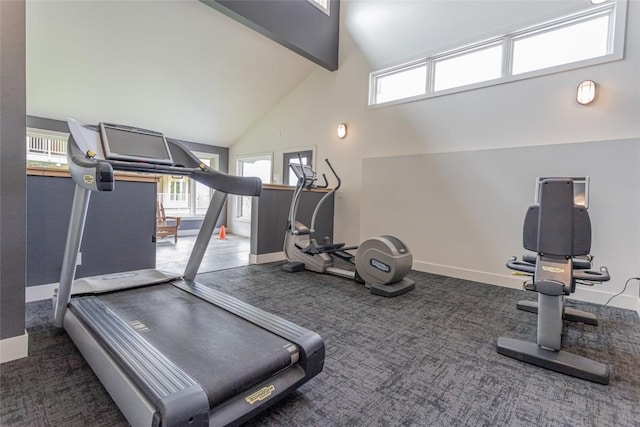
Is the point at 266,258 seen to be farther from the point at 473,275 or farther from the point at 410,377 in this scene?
the point at 410,377

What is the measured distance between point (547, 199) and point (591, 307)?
6.40 ft

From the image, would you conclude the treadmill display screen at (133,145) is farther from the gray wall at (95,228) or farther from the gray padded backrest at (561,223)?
the gray padded backrest at (561,223)

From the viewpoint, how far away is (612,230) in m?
3.03

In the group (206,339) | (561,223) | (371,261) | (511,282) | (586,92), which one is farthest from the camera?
(511,282)

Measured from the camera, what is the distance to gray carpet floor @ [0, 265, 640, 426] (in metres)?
1.39

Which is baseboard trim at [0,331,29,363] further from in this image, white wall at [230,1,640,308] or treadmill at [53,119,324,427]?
white wall at [230,1,640,308]

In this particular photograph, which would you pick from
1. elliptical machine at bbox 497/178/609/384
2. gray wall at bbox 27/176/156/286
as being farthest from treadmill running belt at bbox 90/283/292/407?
elliptical machine at bbox 497/178/609/384

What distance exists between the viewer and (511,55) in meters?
3.74

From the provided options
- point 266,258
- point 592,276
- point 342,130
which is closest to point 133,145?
point 266,258

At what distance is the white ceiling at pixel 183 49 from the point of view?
380 centimetres

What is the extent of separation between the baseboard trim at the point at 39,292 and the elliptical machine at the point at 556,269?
3.70 metres

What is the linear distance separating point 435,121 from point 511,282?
234cm

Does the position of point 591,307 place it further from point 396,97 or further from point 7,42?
point 7,42

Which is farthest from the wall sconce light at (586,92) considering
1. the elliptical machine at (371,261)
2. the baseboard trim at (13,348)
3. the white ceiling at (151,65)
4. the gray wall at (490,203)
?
the baseboard trim at (13,348)
